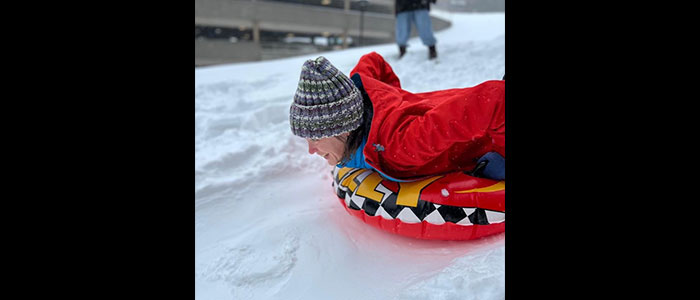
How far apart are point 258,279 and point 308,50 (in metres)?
13.5

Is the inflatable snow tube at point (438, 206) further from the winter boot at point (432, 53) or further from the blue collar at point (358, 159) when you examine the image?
the winter boot at point (432, 53)

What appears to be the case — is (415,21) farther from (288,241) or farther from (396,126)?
(288,241)

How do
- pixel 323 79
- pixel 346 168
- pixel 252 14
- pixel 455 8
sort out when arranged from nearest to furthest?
pixel 323 79 < pixel 346 168 < pixel 252 14 < pixel 455 8

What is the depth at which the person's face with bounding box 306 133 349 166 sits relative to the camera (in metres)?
1.46

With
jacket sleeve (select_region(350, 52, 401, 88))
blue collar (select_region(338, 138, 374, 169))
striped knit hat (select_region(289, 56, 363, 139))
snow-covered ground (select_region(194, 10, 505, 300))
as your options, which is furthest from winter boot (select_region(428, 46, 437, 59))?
striped knit hat (select_region(289, 56, 363, 139))

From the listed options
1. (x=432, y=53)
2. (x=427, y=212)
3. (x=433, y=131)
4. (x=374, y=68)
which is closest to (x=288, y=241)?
(x=427, y=212)

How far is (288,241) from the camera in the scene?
1.61 meters

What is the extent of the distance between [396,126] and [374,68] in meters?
0.55

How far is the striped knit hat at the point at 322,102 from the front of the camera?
137 centimetres

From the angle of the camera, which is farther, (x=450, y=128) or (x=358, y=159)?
(x=358, y=159)

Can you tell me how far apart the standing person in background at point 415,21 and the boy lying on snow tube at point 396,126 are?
10.6ft
